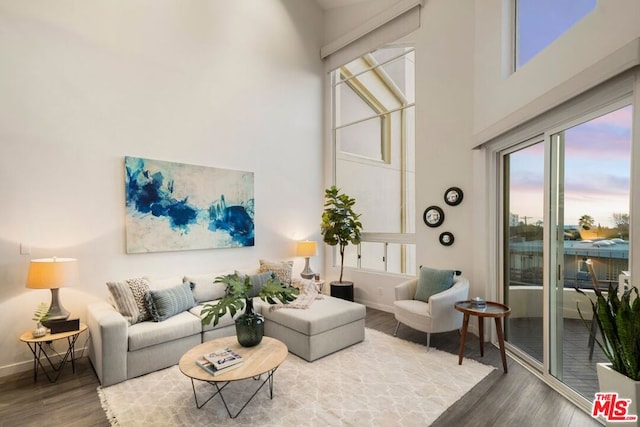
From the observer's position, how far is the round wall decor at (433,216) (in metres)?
4.61

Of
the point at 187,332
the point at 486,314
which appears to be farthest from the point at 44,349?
the point at 486,314

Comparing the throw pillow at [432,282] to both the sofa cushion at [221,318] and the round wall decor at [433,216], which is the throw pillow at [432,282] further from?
the sofa cushion at [221,318]

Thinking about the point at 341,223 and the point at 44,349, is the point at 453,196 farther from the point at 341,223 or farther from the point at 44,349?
the point at 44,349

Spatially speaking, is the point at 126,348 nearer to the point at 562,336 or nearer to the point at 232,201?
the point at 232,201

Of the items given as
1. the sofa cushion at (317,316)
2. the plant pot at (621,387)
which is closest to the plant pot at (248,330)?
the sofa cushion at (317,316)

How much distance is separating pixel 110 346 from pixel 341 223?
3692mm

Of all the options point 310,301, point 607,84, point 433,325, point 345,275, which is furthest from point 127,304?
point 607,84

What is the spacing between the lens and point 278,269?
4809 mm

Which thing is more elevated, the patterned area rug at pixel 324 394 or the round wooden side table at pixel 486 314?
the round wooden side table at pixel 486 314

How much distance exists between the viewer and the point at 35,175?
334 centimetres

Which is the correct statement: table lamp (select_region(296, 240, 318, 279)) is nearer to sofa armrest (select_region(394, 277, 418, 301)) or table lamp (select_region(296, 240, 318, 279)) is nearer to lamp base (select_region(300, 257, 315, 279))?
lamp base (select_region(300, 257, 315, 279))

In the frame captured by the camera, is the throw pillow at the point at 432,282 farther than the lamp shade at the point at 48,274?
Yes

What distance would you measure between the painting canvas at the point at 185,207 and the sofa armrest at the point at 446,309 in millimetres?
2952

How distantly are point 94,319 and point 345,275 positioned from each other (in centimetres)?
400
